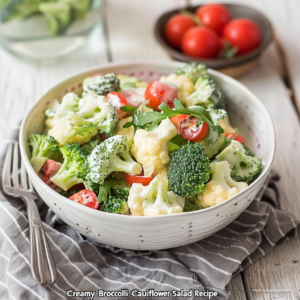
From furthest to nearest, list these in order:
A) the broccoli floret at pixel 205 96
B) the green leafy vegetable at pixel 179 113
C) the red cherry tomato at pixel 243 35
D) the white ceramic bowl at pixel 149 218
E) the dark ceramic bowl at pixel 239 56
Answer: the red cherry tomato at pixel 243 35
the dark ceramic bowl at pixel 239 56
the broccoli floret at pixel 205 96
the green leafy vegetable at pixel 179 113
the white ceramic bowl at pixel 149 218

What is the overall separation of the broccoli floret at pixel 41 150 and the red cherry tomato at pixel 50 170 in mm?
25

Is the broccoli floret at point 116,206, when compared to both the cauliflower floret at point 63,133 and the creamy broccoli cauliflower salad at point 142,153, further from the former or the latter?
the cauliflower floret at point 63,133

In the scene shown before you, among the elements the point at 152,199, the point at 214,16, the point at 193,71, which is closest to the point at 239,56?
the point at 214,16

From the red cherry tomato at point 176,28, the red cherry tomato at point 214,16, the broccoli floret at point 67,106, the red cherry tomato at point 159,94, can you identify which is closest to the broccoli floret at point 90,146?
the broccoli floret at point 67,106

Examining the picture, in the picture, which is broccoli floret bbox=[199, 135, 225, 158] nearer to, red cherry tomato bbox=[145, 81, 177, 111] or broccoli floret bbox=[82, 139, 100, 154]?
red cherry tomato bbox=[145, 81, 177, 111]

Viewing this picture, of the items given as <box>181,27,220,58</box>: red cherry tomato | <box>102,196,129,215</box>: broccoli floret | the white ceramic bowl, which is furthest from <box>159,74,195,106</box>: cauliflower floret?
<box>181,27,220,58</box>: red cherry tomato

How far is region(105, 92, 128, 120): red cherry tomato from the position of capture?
186cm

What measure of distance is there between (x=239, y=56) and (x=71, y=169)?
1.88 meters

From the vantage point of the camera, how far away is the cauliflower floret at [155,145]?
1.61m

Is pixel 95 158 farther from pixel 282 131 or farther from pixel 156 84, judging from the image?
pixel 282 131

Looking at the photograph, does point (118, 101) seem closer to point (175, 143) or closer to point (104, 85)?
point (104, 85)

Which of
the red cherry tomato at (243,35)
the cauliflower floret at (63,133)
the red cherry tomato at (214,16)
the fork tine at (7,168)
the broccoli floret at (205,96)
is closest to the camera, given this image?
the cauliflower floret at (63,133)

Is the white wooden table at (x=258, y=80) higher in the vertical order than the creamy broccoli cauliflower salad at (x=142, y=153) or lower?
lower

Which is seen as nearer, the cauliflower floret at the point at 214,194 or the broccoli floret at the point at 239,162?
the cauliflower floret at the point at 214,194
